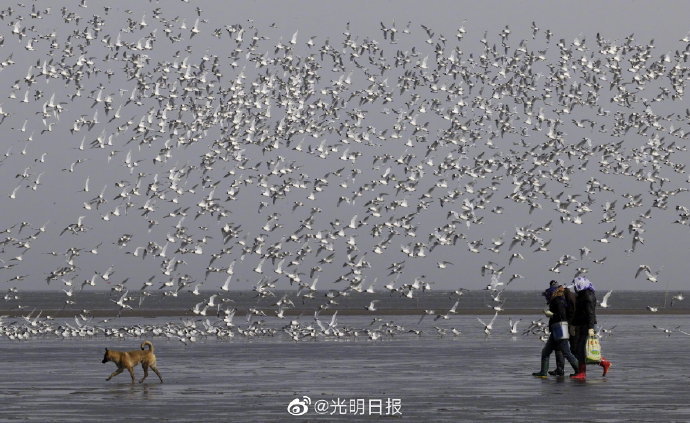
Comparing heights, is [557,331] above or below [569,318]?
below

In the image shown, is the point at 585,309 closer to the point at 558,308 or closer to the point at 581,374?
the point at 558,308

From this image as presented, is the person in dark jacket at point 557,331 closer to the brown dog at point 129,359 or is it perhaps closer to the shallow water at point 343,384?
the shallow water at point 343,384

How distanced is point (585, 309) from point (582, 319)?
0.73ft

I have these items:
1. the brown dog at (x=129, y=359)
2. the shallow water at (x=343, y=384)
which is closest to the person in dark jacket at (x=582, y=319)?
the shallow water at (x=343, y=384)

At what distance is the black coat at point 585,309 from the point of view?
93.4 feet

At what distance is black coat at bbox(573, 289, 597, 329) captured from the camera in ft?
93.4

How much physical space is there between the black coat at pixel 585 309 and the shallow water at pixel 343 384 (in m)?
1.08

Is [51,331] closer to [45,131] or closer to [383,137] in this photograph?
[45,131]

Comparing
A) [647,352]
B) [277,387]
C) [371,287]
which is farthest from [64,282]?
[277,387]

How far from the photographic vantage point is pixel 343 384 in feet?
91.4

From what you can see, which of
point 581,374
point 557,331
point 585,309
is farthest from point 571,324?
point 581,374

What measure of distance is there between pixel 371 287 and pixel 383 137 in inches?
220

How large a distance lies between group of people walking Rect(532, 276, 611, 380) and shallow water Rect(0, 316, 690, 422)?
0.45m

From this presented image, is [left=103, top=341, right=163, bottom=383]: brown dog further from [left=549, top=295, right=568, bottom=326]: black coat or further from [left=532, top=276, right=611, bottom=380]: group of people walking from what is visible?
[left=549, top=295, right=568, bottom=326]: black coat
